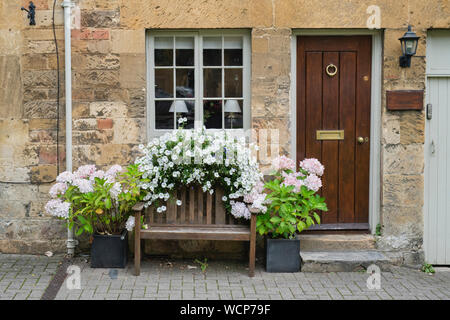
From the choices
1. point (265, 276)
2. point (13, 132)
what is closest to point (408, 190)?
point (265, 276)

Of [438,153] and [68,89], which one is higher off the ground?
[68,89]

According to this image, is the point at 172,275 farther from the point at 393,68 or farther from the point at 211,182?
the point at 393,68

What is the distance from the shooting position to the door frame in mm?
6367

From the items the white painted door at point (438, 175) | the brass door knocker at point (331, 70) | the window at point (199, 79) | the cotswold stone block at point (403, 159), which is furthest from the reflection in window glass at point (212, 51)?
the white painted door at point (438, 175)

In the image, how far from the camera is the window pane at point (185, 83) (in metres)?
6.49

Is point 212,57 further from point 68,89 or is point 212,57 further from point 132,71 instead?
point 68,89

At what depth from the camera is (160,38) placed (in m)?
6.45

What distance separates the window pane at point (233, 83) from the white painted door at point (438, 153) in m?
2.14

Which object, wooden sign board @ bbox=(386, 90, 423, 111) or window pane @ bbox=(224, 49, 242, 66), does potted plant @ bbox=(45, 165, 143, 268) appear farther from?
wooden sign board @ bbox=(386, 90, 423, 111)

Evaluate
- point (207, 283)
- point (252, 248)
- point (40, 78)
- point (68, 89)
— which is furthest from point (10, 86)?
point (252, 248)

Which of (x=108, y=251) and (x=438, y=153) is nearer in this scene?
(x=108, y=251)

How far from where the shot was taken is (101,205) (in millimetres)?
5777

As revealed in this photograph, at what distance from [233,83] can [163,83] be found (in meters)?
0.81

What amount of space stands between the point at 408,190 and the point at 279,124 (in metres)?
1.64
